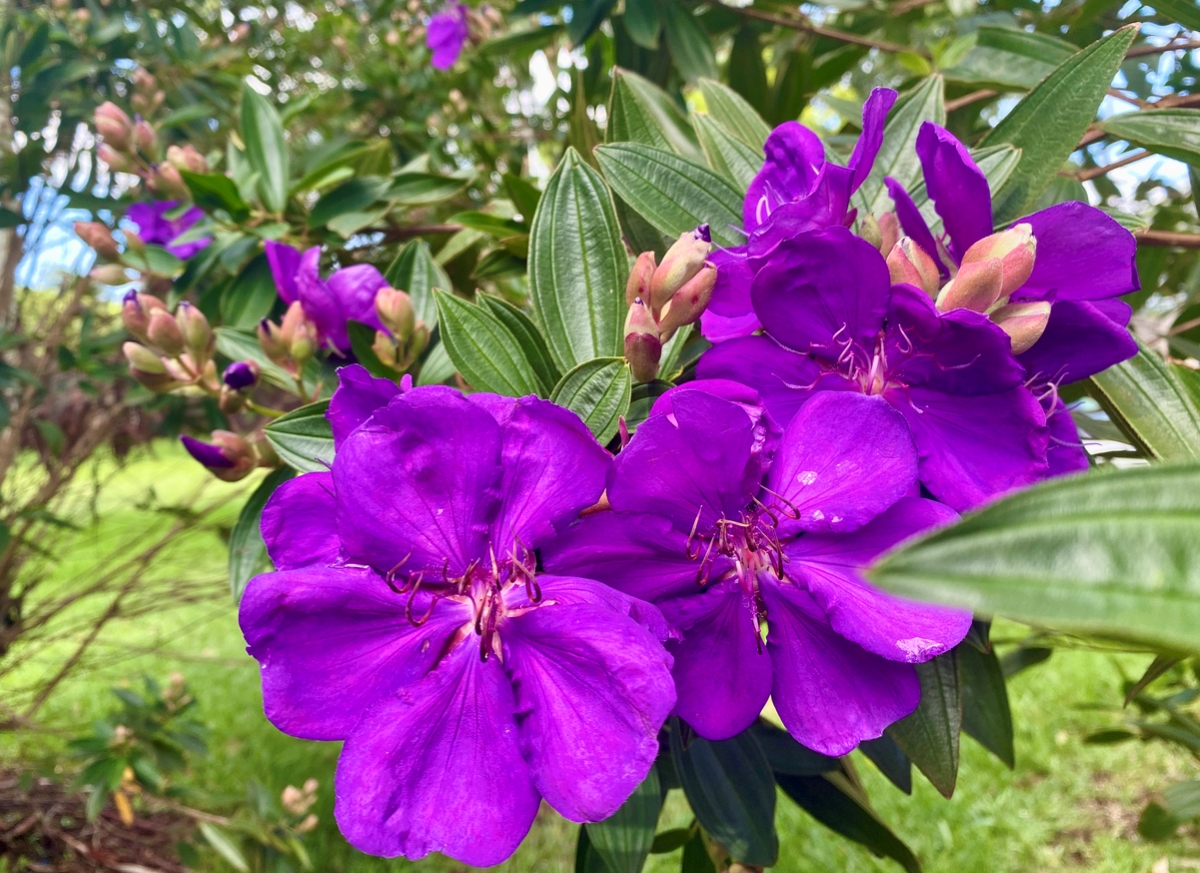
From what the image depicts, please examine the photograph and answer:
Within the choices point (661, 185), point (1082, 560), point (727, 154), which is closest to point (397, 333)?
point (661, 185)

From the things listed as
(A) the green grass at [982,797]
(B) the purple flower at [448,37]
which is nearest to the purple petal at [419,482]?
(A) the green grass at [982,797]

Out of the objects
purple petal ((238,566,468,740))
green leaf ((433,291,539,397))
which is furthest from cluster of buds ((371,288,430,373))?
purple petal ((238,566,468,740))

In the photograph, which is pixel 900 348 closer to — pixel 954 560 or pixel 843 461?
pixel 843 461

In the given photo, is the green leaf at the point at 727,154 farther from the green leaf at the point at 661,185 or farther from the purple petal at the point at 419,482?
the purple petal at the point at 419,482

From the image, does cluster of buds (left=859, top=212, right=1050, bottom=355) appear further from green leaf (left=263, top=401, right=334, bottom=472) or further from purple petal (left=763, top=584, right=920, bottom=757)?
green leaf (left=263, top=401, right=334, bottom=472)

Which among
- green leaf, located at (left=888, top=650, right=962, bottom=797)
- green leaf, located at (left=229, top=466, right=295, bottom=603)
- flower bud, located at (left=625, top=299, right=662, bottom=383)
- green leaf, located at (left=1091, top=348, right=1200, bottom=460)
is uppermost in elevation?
flower bud, located at (left=625, top=299, right=662, bottom=383)

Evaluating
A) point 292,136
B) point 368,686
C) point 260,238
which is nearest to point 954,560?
point 368,686
